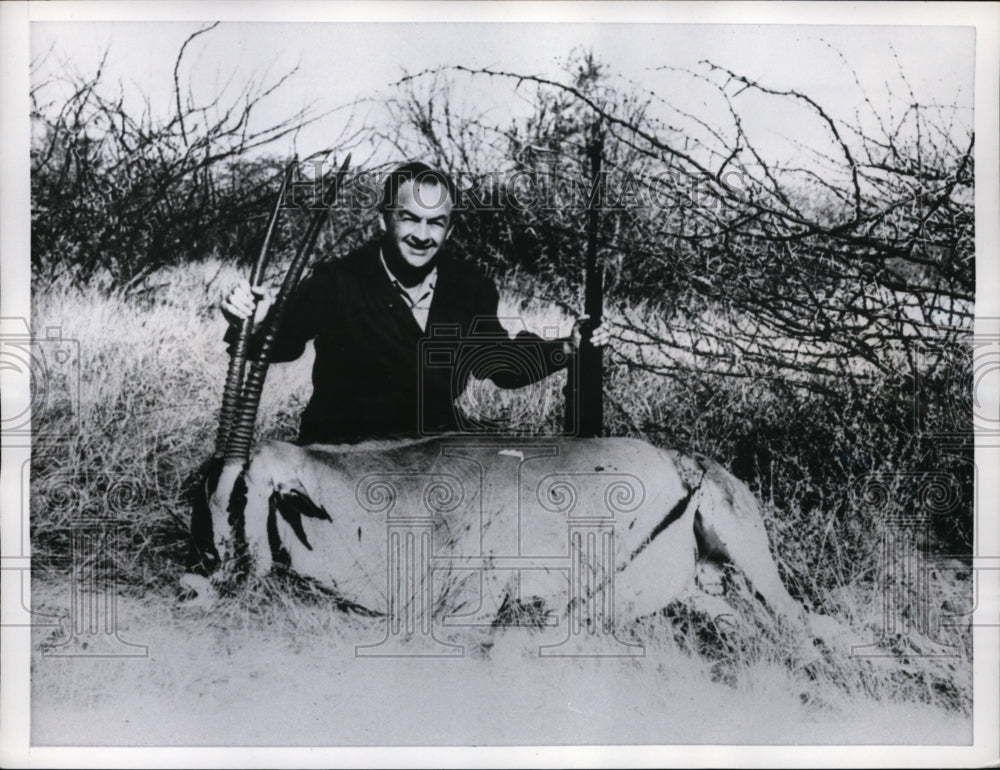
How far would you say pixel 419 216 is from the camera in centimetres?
321

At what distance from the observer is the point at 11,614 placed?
321cm

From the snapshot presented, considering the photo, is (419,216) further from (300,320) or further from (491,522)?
(491,522)

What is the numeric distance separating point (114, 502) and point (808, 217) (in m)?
2.51

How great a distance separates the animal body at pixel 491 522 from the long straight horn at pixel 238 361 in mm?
125

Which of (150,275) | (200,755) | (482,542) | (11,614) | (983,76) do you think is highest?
(983,76)

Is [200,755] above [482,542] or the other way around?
the other way around

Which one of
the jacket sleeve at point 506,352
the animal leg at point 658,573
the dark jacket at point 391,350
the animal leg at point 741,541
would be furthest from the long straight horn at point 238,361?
the animal leg at point 741,541

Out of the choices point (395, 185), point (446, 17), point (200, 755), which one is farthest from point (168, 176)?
point (200, 755)

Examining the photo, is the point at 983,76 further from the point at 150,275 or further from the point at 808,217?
the point at 150,275

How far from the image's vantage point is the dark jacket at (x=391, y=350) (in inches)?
125

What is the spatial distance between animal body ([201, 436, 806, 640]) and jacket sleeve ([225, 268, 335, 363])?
0.31 metres

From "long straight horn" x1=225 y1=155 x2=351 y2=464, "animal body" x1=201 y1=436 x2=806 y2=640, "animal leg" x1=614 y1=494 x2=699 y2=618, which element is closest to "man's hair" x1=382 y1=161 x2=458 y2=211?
"long straight horn" x1=225 y1=155 x2=351 y2=464

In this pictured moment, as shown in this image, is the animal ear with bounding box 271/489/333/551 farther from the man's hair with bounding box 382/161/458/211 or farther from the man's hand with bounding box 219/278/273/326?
the man's hair with bounding box 382/161/458/211

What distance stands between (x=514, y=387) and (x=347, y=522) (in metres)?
0.70
